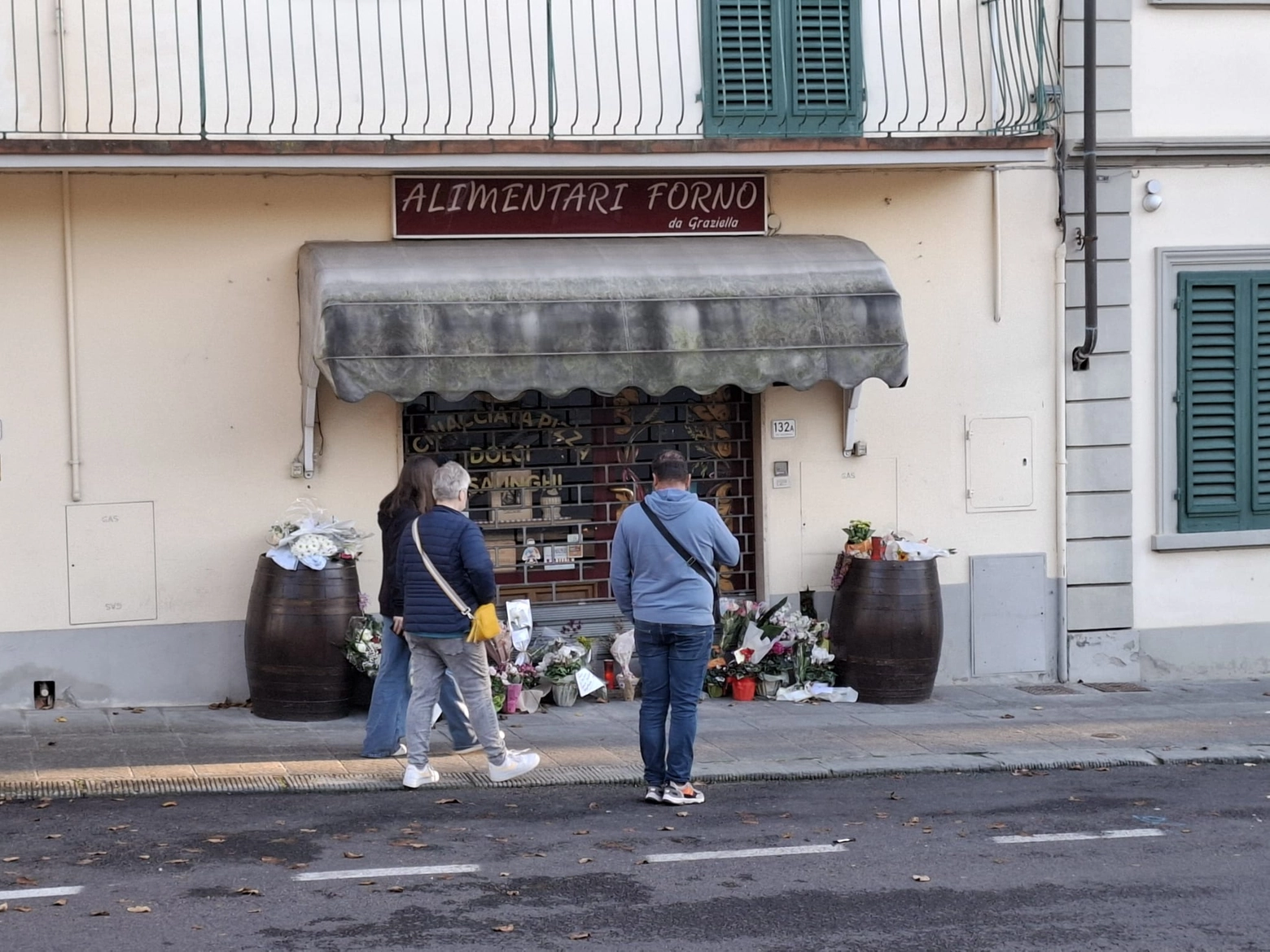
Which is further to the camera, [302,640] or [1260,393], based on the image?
[1260,393]

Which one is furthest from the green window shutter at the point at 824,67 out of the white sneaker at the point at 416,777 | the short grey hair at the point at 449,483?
the white sneaker at the point at 416,777

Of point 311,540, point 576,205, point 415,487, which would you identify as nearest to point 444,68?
point 576,205

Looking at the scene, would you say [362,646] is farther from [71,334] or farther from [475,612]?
[71,334]

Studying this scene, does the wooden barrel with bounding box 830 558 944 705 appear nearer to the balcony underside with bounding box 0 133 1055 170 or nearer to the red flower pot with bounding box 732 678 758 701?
the red flower pot with bounding box 732 678 758 701

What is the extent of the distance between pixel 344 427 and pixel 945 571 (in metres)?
4.24

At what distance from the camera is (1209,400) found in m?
11.8

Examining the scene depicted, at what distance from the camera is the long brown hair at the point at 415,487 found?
8.59 meters

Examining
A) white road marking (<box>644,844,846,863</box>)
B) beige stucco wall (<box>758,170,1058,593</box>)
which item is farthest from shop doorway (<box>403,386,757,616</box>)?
white road marking (<box>644,844,846,863</box>)

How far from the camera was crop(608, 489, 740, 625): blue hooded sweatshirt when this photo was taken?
7.74 m

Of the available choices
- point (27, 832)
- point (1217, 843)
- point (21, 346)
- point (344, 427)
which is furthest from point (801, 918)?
point (21, 346)

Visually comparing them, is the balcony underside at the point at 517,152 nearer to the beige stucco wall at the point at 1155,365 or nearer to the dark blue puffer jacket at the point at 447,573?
the beige stucco wall at the point at 1155,365

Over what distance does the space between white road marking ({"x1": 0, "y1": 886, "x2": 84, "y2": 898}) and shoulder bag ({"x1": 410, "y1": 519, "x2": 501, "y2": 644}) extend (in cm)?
230

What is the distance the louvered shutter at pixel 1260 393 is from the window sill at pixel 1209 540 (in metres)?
0.22

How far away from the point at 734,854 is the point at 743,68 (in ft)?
19.4
